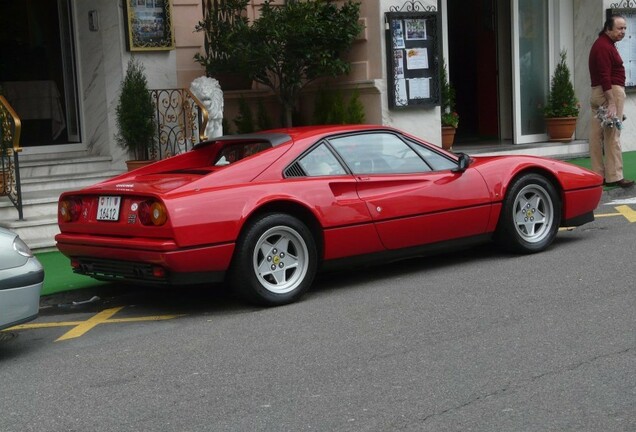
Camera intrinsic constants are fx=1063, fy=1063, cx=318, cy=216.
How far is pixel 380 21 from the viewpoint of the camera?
1474 cm

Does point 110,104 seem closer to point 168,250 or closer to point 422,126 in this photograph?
point 422,126

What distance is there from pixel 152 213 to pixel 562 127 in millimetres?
11026

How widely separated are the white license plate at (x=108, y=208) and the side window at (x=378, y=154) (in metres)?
1.83

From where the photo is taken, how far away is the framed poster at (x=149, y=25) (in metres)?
13.9

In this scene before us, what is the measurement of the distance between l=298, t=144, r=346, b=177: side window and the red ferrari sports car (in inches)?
0.4

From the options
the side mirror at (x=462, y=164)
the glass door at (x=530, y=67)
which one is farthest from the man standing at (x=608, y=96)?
the glass door at (x=530, y=67)

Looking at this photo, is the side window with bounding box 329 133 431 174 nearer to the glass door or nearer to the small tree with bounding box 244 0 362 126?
the small tree with bounding box 244 0 362 126

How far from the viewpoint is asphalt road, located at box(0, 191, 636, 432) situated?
5203 millimetres

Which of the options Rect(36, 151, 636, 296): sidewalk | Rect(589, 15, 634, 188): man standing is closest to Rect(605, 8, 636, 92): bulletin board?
Rect(589, 15, 634, 188): man standing

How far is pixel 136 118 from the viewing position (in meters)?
13.6

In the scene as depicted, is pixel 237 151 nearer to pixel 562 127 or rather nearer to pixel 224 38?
pixel 224 38

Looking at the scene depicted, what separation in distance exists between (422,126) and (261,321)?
27.3ft

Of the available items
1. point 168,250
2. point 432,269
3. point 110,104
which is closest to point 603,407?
point 168,250

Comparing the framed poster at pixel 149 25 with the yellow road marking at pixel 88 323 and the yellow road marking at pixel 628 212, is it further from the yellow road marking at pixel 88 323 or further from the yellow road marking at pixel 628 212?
the yellow road marking at pixel 88 323
